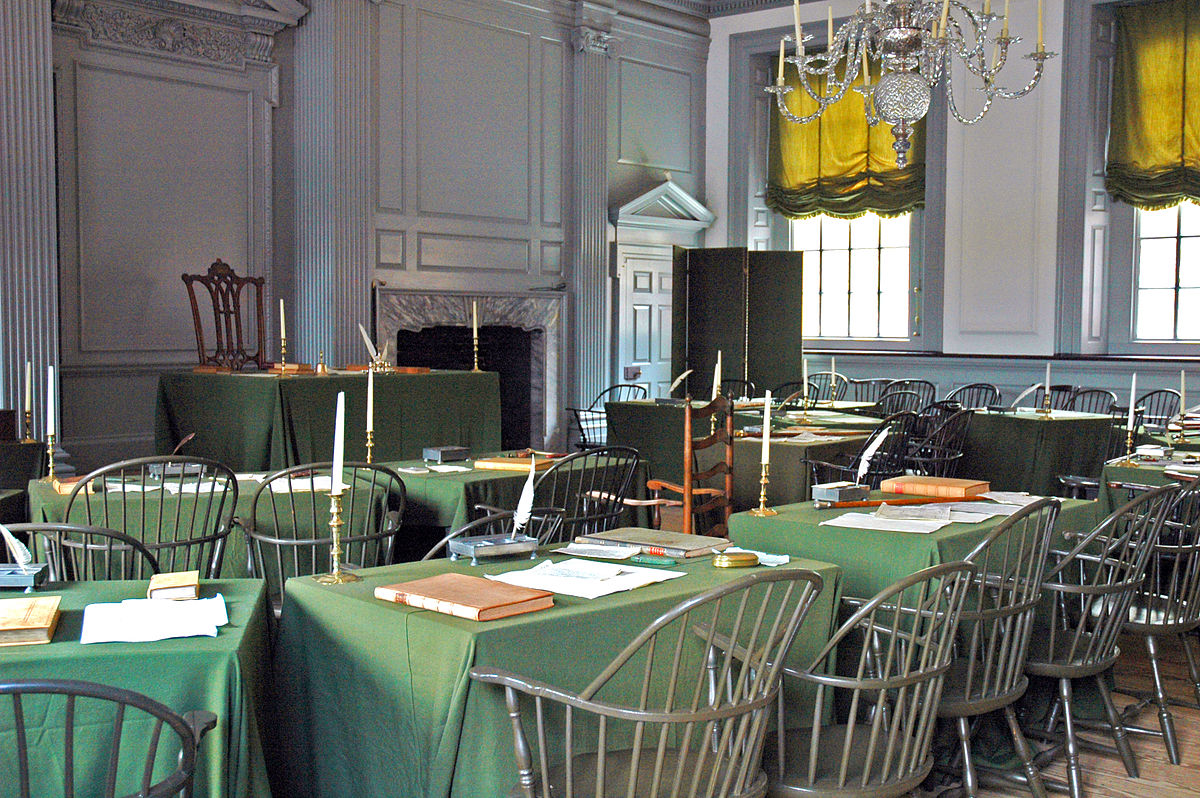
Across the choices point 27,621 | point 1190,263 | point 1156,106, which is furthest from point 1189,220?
point 27,621

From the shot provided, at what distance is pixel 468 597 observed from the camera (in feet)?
8.27

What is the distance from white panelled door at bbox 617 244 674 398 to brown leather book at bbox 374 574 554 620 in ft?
28.0

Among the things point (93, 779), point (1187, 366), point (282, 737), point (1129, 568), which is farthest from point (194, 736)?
point (1187, 366)

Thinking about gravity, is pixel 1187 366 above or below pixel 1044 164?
below

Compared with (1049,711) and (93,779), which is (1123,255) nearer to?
(1049,711)

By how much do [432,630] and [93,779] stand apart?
66cm

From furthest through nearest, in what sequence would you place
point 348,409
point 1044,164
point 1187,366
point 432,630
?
1. point 1044,164
2. point 1187,366
3. point 348,409
4. point 432,630

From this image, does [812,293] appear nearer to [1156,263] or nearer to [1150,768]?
[1156,263]

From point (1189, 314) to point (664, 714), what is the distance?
30.6 feet

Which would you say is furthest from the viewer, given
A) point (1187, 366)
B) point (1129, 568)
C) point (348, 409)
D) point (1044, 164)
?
point (1044, 164)

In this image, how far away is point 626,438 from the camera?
820 centimetres

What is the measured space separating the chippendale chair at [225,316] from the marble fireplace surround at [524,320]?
116cm

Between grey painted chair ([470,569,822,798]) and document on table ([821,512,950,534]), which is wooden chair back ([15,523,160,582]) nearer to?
grey painted chair ([470,569,822,798])

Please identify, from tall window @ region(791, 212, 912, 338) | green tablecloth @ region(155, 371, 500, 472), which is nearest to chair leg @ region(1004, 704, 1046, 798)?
A: green tablecloth @ region(155, 371, 500, 472)
